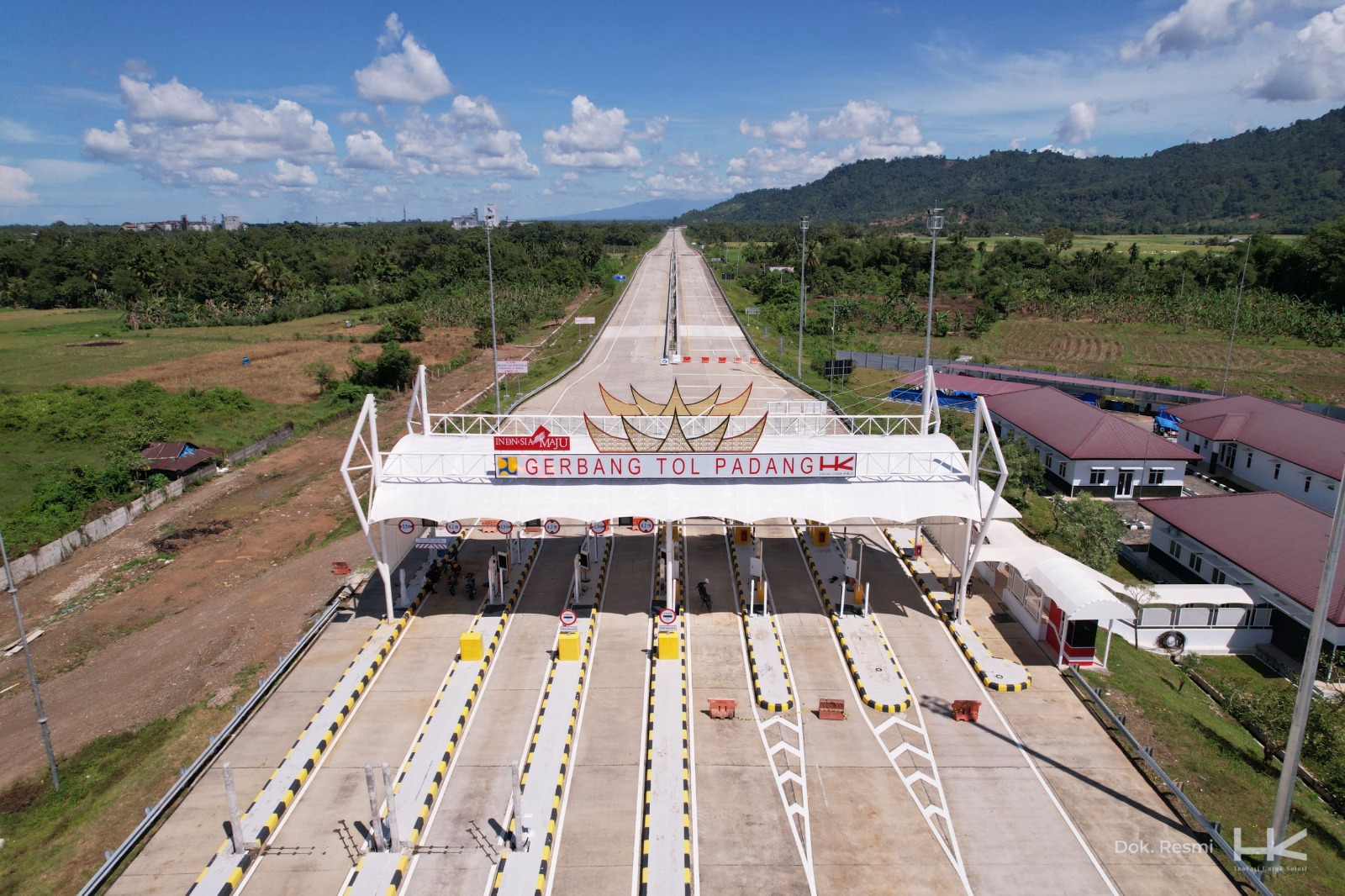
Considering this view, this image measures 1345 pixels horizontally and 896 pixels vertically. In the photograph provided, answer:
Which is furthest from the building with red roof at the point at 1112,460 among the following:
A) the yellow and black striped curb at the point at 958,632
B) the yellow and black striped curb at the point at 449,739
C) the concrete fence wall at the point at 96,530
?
the concrete fence wall at the point at 96,530

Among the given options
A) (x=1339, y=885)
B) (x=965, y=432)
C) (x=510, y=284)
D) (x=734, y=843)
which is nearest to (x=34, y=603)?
(x=734, y=843)

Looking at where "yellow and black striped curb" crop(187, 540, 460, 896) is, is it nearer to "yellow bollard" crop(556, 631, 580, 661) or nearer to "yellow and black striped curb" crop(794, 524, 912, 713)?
"yellow bollard" crop(556, 631, 580, 661)

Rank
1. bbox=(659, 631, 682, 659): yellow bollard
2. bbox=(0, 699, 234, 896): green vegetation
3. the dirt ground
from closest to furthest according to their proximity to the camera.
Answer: bbox=(0, 699, 234, 896): green vegetation
the dirt ground
bbox=(659, 631, 682, 659): yellow bollard

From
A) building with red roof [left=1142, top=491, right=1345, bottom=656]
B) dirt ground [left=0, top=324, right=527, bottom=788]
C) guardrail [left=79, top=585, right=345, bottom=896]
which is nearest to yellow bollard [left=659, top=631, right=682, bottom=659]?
guardrail [left=79, top=585, right=345, bottom=896]

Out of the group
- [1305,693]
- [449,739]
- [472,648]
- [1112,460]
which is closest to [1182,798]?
[1305,693]

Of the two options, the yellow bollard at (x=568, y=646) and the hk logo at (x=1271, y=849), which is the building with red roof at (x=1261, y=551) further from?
the yellow bollard at (x=568, y=646)

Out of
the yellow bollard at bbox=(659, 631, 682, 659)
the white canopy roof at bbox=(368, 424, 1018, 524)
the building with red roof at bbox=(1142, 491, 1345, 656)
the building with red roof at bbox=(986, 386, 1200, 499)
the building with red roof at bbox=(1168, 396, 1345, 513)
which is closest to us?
the yellow bollard at bbox=(659, 631, 682, 659)
